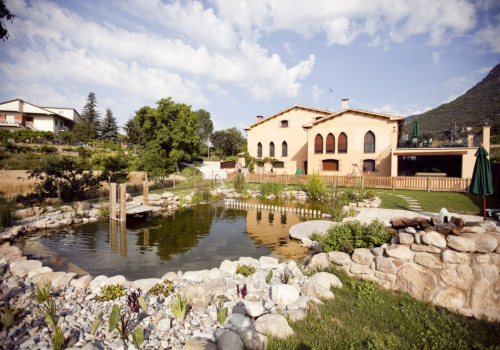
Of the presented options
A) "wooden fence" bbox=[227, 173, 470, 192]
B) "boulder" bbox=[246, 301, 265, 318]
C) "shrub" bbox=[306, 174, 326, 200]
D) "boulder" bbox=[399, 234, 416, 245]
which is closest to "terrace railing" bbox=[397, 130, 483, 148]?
"wooden fence" bbox=[227, 173, 470, 192]

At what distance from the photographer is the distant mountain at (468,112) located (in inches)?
1519

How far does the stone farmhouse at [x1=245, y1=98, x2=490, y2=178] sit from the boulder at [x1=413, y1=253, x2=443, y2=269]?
61.1 ft

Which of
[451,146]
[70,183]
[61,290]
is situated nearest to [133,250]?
[61,290]

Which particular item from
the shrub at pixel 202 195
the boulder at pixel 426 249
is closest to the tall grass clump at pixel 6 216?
the shrub at pixel 202 195

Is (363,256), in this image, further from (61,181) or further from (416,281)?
(61,181)

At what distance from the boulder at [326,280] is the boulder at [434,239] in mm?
1824

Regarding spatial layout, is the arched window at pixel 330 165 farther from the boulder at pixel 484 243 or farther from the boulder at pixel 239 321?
the boulder at pixel 239 321

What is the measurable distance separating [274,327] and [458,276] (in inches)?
137

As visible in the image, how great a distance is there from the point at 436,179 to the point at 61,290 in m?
20.9

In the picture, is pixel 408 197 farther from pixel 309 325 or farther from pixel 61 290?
pixel 61 290

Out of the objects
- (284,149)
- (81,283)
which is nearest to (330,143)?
(284,149)

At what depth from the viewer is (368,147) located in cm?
2389

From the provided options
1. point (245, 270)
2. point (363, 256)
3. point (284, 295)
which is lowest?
point (245, 270)

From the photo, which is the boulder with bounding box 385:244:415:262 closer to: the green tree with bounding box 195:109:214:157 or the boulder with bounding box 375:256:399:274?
the boulder with bounding box 375:256:399:274
